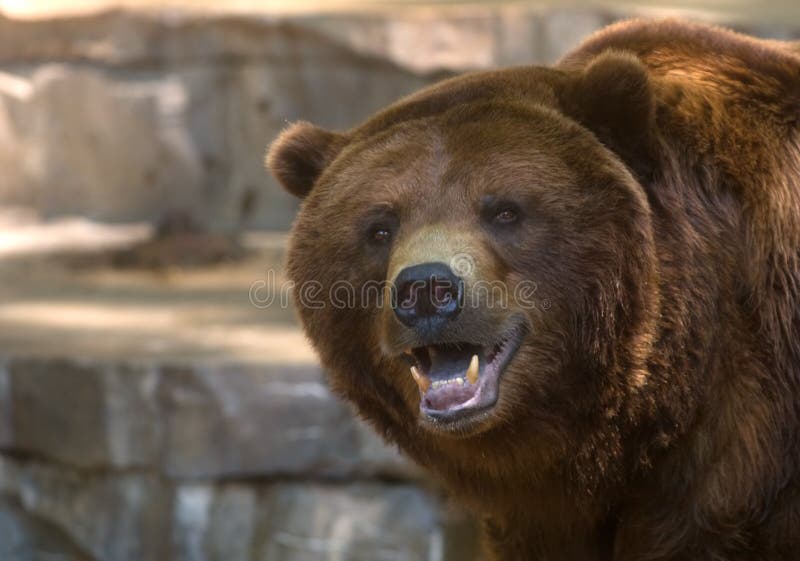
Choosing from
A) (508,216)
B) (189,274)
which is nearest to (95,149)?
(189,274)

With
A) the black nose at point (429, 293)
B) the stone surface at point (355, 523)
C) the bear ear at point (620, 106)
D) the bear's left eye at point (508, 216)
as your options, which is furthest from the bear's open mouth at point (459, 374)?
the stone surface at point (355, 523)

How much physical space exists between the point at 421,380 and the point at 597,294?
1.68 feet

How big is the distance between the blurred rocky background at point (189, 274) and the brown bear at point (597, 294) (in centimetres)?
318

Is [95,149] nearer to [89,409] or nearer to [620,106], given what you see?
[89,409]

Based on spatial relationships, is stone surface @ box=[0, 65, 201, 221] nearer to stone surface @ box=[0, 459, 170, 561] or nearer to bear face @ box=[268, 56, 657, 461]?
stone surface @ box=[0, 459, 170, 561]

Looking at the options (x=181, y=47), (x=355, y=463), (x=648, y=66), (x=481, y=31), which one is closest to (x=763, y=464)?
(x=648, y=66)

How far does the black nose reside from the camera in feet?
12.1

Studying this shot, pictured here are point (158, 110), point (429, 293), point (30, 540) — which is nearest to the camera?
point (429, 293)

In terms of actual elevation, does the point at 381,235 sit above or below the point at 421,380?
above

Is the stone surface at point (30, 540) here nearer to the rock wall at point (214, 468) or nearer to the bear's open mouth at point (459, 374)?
the rock wall at point (214, 468)

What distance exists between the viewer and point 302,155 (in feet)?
14.6

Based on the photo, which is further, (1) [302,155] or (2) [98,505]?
(2) [98,505]

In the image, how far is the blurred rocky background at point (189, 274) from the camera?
7.25 metres

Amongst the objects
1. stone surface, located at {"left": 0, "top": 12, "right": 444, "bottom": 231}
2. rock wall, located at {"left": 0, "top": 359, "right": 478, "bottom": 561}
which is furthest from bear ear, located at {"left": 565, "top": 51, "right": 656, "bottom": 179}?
stone surface, located at {"left": 0, "top": 12, "right": 444, "bottom": 231}
